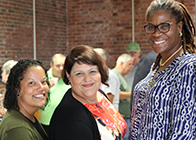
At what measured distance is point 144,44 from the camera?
6.09 metres

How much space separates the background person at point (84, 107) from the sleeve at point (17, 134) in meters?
0.14

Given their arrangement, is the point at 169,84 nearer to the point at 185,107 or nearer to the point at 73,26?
the point at 185,107

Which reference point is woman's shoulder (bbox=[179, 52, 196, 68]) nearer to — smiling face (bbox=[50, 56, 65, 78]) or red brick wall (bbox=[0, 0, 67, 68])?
smiling face (bbox=[50, 56, 65, 78])

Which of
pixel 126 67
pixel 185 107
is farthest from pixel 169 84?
pixel 126 67

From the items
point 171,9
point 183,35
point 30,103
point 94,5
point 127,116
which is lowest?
point 127,116

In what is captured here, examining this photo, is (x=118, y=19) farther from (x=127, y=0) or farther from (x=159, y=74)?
(x=159, y=74)

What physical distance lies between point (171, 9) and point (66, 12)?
579cm

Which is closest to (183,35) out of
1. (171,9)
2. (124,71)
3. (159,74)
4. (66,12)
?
(171,9)

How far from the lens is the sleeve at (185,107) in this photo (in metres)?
1.18

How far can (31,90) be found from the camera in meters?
1.65

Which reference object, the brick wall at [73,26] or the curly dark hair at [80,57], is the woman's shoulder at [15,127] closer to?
the curly dark hair at [80,57]

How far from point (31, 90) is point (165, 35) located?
0.96 metres

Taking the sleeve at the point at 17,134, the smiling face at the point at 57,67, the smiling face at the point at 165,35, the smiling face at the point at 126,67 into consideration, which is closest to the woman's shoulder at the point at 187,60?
the smiling face at the point at 165,35
